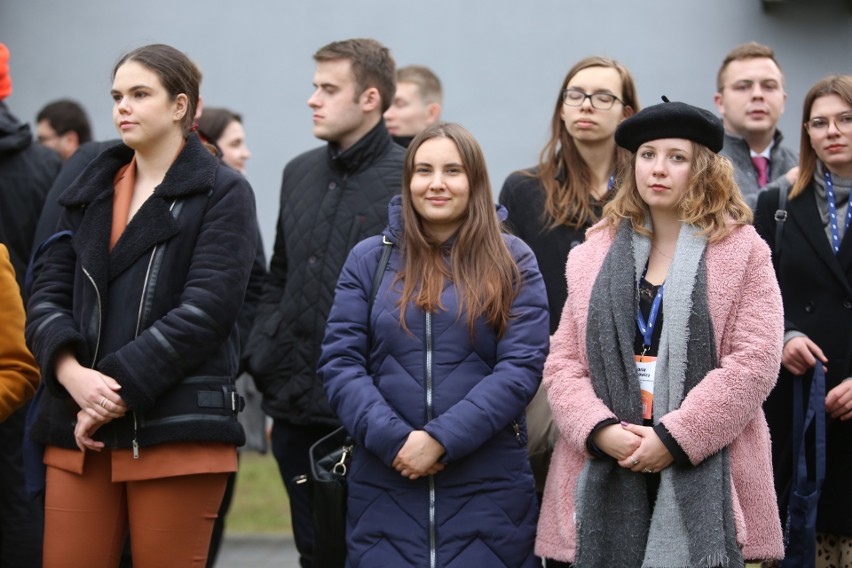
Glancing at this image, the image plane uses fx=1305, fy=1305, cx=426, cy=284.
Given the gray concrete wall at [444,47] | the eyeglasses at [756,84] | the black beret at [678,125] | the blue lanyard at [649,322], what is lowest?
the blue lanyard at [649,322]

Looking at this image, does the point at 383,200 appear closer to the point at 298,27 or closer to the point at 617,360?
the point at 617,360

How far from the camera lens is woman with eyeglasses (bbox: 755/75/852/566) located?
4699 millimetres

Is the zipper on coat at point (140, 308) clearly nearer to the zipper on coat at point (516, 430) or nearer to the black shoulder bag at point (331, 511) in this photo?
the black shoulder bag at point (331, 511)

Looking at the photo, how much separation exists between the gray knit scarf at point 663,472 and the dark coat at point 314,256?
4.65ft

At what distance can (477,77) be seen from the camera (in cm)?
961

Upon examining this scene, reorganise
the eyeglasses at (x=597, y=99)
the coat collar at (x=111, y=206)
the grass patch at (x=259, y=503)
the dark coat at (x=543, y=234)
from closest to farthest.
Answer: the coat collar at (x=111, y=206)
the dark coat at (x=543, y=234)
the eyeglasses at (x=597, y=99)
the grass patch at (x=259, y=503)

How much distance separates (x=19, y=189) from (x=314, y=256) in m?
1.40

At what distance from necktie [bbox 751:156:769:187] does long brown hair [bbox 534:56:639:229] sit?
3.02 feet

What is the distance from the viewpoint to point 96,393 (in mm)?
4141

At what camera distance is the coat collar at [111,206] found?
4.29 m

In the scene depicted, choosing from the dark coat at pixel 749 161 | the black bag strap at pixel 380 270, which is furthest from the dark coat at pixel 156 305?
the dark coat at pixel 749 161

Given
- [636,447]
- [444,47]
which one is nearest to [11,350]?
[636,447]

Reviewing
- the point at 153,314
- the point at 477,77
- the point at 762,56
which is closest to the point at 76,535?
the point at 153,314

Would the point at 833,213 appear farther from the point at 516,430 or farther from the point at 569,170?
the point at 516,430
